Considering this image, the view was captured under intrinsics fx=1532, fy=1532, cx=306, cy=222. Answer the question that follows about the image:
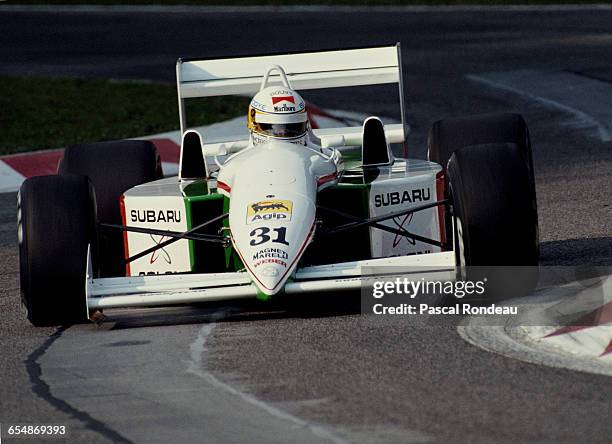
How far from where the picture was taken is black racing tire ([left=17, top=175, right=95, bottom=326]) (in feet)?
27.1

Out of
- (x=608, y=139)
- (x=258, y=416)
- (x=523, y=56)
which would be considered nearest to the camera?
(x=258, y=416)

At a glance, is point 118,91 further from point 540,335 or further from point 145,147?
point 540,335

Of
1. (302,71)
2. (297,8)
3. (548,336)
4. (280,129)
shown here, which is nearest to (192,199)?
(280,129)

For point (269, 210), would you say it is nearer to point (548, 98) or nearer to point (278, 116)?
point (278, 116)

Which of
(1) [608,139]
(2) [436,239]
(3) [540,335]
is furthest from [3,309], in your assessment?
(1) [608,139]

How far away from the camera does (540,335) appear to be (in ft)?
23.7

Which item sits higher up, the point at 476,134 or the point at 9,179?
the point at 476,134

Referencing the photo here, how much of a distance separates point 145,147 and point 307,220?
7.97 feet

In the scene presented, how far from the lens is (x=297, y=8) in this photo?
30.6 m

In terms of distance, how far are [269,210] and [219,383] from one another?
1.85m

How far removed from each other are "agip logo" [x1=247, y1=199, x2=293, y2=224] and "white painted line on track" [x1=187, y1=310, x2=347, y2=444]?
60 centimetres

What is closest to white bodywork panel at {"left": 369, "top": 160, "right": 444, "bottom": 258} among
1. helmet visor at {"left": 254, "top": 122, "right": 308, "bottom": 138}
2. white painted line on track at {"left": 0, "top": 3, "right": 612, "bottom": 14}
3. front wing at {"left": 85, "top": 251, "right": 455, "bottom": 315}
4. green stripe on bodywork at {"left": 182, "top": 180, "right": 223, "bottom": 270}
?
helmet visor at {"left": 254, "top": 122, "right": 308, "bottom": 138}

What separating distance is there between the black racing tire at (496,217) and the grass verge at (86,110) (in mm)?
8862

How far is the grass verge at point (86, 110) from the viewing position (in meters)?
17.3
